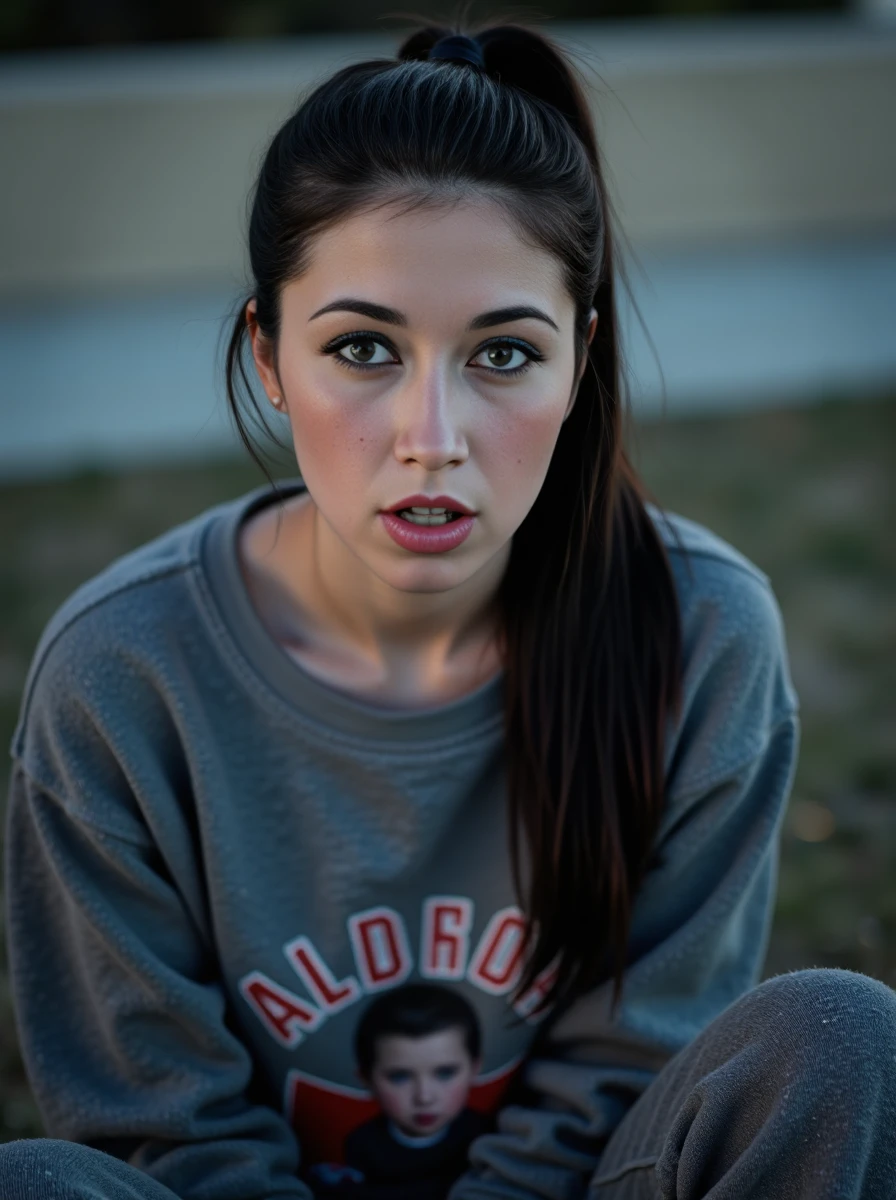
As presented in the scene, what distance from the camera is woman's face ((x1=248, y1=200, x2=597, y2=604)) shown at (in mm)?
1464

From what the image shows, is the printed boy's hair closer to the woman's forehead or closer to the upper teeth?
the upper teeth

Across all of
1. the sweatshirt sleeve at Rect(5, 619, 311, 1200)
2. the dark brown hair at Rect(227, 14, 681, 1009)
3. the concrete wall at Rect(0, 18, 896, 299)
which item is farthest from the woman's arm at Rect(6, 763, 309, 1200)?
the concrete wall at Rect(0, 18, 896, 299)

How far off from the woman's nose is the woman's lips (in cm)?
7

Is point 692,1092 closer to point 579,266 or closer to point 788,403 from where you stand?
point 579,266

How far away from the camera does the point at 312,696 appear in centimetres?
167

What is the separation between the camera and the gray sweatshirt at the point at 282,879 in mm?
1635

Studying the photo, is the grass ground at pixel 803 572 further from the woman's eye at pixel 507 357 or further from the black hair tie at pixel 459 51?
the black hair tie at pixel 459 51

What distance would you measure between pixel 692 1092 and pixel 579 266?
0.89m

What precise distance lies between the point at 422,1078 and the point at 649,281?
2537mm

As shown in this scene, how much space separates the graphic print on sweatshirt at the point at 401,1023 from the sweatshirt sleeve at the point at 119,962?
A: 81mm

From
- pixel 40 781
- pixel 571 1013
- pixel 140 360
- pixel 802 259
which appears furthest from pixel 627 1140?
pixel 802 259

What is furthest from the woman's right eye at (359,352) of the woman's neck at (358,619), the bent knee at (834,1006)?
the bent knee at (834,1006)

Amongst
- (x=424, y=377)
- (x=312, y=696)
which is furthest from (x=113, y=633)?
(x=424, y=377)

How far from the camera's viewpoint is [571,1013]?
181 centimetres
